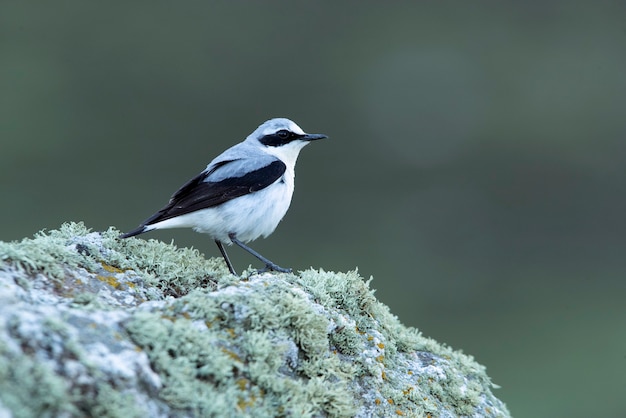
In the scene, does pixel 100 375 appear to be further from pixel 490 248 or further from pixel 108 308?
pixel 490 248

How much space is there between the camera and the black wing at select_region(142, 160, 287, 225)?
25.2 ft

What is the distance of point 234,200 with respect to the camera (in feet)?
26.0

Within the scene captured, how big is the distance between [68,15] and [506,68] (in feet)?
68.2

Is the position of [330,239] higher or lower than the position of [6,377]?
higher

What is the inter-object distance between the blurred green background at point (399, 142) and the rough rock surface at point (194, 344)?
877 cm

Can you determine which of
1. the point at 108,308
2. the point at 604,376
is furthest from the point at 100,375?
the point at 604,376

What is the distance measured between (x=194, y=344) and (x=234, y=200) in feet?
12.1

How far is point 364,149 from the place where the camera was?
98.1 ft

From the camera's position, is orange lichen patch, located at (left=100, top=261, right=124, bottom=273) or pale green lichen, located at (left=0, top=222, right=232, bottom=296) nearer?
pale green lichen, located at (left=0, top=222, right=232, bottom=296)

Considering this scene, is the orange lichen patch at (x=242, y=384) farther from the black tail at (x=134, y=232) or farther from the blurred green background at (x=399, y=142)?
the blurred green background at (x=399, y=142)

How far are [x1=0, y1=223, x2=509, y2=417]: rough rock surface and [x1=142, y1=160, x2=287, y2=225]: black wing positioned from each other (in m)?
0.96

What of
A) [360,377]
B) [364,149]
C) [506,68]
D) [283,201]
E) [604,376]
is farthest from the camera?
[506,68]

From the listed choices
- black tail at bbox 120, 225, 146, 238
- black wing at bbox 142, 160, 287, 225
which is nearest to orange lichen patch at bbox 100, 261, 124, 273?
black tail at bbox 120, 225, 146, 238

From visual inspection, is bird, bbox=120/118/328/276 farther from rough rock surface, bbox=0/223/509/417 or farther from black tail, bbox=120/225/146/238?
rough rock surface, bbox=0/223/509/417
